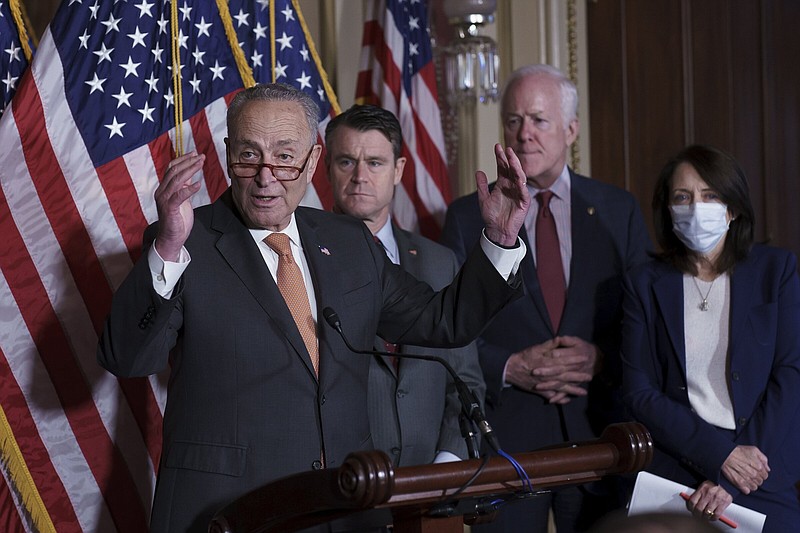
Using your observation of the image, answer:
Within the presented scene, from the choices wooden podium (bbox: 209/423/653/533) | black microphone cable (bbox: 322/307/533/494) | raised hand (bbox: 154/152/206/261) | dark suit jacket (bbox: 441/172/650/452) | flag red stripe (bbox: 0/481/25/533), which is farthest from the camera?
dark suit jacket (bbox: 441/172/650/452)

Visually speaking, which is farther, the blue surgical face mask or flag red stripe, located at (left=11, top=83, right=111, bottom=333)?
the blue surgical face mask

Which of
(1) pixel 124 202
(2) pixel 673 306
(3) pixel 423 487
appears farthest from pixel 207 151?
(3) pixel 423 487

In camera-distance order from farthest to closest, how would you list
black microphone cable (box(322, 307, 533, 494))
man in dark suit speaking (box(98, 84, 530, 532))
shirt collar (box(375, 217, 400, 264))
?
shirt collar (box(375, 217, 400, 264)) → man in dark suit speaking (box(98, 84, 530, 532)) → black microphone cable (box(322, 307, 533, 494))

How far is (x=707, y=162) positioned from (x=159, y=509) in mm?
2003

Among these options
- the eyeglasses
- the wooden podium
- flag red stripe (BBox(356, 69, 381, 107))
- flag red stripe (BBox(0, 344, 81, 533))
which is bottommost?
flag red stripe (BBox(0, 344, 81, 533))

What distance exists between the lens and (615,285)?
3.68 meters

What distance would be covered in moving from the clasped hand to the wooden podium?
1.44 metres

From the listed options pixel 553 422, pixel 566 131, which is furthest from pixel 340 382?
pixel 566 131

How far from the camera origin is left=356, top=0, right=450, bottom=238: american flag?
4367 mm

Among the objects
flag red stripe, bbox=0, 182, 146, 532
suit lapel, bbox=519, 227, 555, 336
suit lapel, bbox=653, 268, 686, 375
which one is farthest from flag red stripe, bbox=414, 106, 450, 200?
flag red stripe, bbox=0, 182, 146, 532

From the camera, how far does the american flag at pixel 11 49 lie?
321cm

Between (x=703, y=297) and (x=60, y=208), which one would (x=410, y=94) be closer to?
(x=703, y=297)

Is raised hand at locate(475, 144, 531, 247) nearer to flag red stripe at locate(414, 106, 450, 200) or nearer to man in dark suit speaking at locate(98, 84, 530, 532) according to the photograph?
man in dark suit speaking at locate(98, 84, 530, 532)

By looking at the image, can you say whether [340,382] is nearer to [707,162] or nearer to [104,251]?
[104,251]
